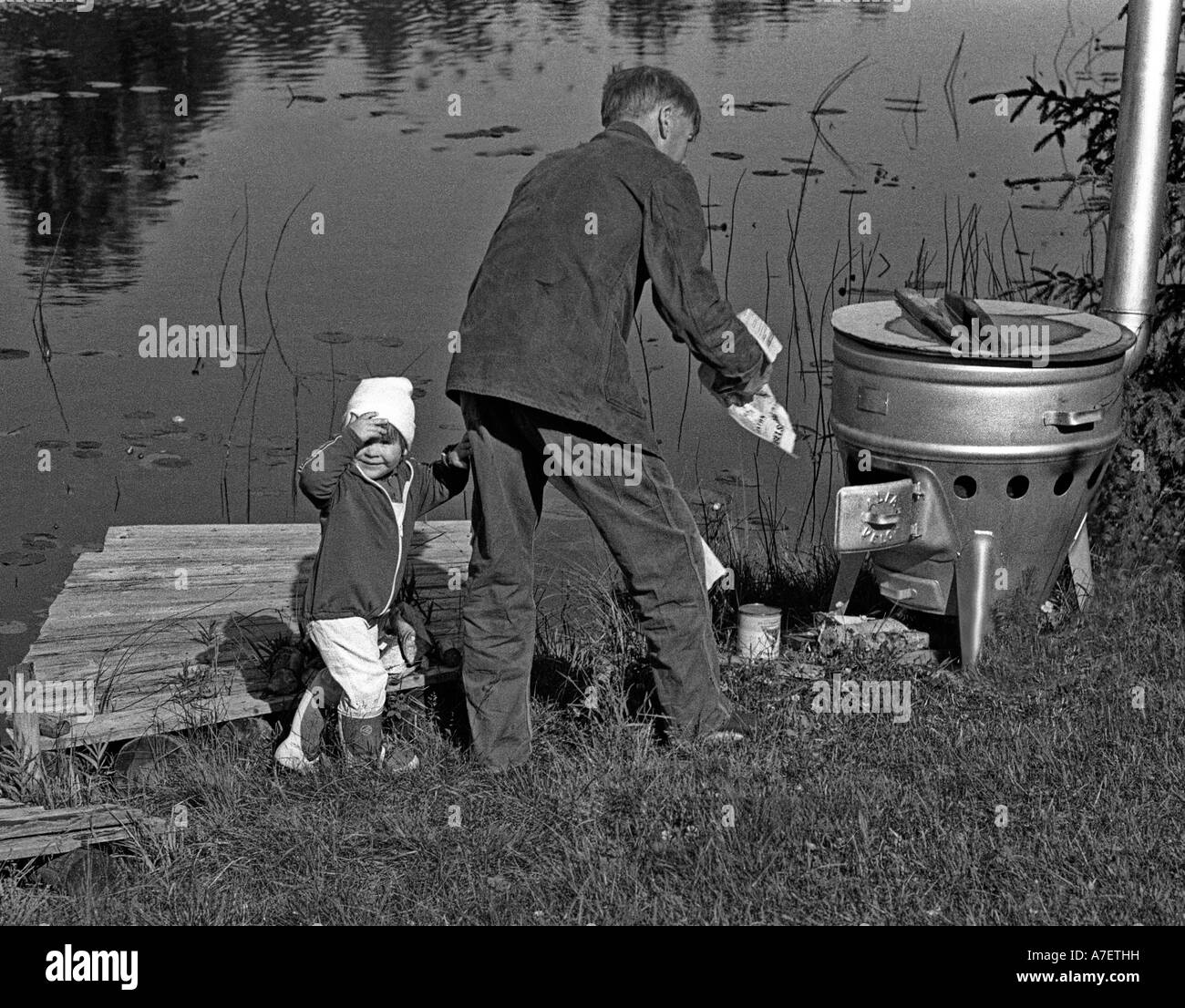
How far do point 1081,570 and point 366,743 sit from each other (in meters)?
2.65

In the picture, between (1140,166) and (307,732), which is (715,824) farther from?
(1140,166)

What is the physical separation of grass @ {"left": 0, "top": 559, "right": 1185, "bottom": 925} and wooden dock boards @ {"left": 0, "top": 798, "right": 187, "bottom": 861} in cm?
6

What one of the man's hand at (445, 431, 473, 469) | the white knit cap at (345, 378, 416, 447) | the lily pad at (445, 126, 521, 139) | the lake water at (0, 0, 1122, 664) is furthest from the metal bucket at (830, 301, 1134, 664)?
the lily pad at (445, 126, 521, 139)

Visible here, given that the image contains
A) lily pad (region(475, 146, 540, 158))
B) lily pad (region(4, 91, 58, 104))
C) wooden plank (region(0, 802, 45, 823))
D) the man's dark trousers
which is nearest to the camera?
wooden plank (region(0, 802, 45, 823))

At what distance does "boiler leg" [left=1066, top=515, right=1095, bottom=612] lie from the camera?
18.9 feet

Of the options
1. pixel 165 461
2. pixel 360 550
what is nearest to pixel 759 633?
pixel 360 550

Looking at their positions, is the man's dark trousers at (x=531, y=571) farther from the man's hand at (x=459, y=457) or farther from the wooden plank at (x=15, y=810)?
the wooden plank at (x=15, y=810)

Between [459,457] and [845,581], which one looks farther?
[845,581]

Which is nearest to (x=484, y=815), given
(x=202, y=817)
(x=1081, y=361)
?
(x=202, y=817)

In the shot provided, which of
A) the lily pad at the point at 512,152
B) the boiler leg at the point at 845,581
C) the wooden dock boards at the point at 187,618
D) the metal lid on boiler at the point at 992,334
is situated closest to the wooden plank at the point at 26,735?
the wooden dock boards at the point at 187,618

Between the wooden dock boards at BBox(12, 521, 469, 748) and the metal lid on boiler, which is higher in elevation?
the metal lid on boiler

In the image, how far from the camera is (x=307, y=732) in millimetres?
4719

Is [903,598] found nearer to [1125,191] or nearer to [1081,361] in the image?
[1081,361]

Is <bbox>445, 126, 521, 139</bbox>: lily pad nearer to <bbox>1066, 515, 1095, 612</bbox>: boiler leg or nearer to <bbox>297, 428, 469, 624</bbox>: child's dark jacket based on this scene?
<bbox>1066, 515, 1095, 612</bbox>: boiler leg
